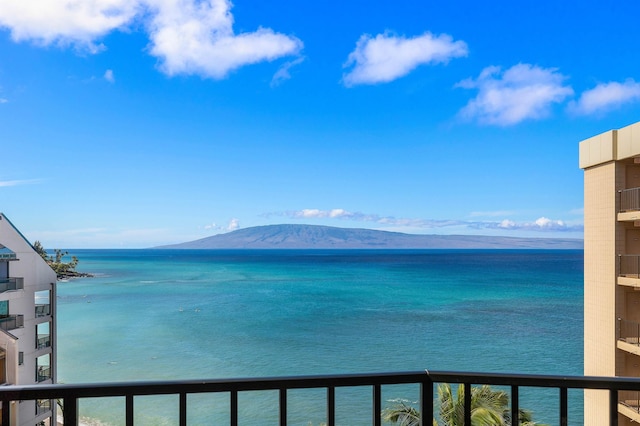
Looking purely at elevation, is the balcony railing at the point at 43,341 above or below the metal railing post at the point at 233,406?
below

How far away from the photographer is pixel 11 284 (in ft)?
35.8

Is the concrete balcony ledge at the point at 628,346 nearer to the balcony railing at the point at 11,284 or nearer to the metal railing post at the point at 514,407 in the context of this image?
the metal railing post at the point at 514,407

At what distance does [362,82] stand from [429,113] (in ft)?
27.7

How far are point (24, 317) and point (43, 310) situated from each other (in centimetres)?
108

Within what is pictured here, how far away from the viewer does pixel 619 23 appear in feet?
92.2

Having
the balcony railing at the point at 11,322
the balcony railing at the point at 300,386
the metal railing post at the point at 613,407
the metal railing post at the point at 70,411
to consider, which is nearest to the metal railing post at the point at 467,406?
the balcony railing at the point at 300,386

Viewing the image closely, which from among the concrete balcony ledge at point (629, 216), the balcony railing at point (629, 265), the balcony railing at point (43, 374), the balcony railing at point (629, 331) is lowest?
the balcony railing at point (43, 374)

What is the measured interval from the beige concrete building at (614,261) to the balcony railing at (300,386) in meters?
12.1

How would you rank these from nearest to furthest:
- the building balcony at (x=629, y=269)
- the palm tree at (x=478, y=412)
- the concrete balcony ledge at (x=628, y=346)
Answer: the palm tree at (x=478, y=412), the concrete balcony ledge at (x=628, y=346), the building balcony at (x=629, y=269)

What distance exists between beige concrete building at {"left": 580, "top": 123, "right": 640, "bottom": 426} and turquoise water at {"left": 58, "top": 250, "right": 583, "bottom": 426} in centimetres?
333

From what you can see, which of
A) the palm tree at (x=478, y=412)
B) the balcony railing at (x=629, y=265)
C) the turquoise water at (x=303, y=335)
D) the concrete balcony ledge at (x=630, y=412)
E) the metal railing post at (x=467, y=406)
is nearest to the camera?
the metal railing post at (x=467, y=406)

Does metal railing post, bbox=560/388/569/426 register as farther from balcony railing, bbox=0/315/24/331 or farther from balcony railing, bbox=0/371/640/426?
balcony railing, bbox=0/315/24/331

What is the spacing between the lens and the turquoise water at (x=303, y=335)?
1816 centimetres

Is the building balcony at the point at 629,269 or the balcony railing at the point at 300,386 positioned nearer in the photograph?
the balcony railing at the point at 300,386
